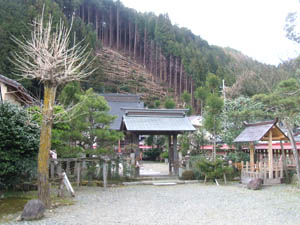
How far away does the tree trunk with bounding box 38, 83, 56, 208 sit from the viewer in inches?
266

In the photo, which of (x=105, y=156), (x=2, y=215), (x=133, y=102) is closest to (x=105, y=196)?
(x=105, y=156)

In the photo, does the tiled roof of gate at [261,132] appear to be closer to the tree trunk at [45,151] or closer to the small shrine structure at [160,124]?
the small shrine structure at [160,124]

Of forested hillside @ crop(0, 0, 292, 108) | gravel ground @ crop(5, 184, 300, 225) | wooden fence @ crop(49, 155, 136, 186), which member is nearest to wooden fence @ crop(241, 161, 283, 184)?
gravel ground @ crop(5, 184, 300, 225)

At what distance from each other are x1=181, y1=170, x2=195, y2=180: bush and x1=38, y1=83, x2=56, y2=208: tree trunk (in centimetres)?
690

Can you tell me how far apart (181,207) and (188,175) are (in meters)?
5.25

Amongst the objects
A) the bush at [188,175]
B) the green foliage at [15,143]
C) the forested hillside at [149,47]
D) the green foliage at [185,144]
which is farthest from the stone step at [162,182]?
the forested hillside at [149,47]

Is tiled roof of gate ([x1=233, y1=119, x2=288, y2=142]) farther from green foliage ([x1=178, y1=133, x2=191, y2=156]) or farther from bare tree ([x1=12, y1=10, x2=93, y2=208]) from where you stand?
bare tree ([x1=12, y1=10, x2=93, y2=208])

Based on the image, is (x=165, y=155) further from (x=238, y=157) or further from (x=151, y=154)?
(x=238, y=157)

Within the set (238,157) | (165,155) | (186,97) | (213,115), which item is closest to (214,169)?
(238,157)

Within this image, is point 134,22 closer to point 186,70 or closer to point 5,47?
point 186,70

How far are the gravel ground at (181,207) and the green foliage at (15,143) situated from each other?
1.89 metres

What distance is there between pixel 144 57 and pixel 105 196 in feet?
147

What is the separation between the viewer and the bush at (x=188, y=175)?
12.5 m

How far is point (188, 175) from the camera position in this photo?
1255cm
